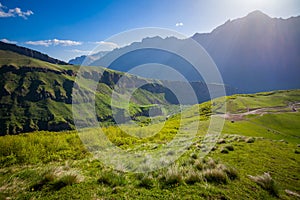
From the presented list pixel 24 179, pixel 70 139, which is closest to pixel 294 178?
pixel 24 179

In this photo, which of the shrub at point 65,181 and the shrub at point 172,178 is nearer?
the shrub at point 65,181

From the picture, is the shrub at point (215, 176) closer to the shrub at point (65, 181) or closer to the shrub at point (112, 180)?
the shrub at point (112, 180)

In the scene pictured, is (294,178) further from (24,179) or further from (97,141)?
(97,141)

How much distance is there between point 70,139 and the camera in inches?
867

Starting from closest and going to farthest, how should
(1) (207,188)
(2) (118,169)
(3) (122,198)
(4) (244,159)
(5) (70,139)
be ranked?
(3) (122,198)
(1) (207,188)
(2) (118,169)
(4) (244,159)
(5) (70,139)

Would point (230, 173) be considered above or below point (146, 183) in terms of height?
below

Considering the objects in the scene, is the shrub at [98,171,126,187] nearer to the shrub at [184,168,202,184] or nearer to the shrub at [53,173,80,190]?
the shrub at [53,173,80,190]

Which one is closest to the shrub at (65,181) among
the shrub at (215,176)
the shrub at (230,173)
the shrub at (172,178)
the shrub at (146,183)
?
the shrub at (146,183)

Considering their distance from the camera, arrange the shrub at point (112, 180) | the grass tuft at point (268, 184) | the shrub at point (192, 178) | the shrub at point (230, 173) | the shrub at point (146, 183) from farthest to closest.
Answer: the shrub at point (230, 173) → the shrub at point (192, 178) → the shrub at point (112, 180) → the shrub at point (146, 183) → the grass tuft at point (268, 184)

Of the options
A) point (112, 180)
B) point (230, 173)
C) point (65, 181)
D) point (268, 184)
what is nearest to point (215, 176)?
point (230, 173)

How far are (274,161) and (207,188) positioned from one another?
339 inches

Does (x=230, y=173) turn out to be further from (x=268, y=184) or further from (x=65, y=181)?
(x=65, y=181)

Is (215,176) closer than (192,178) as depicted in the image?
No

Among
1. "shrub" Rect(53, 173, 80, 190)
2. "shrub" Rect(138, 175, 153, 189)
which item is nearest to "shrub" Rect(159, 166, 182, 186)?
"shrub" Rect(138, 175, 153, 189)
